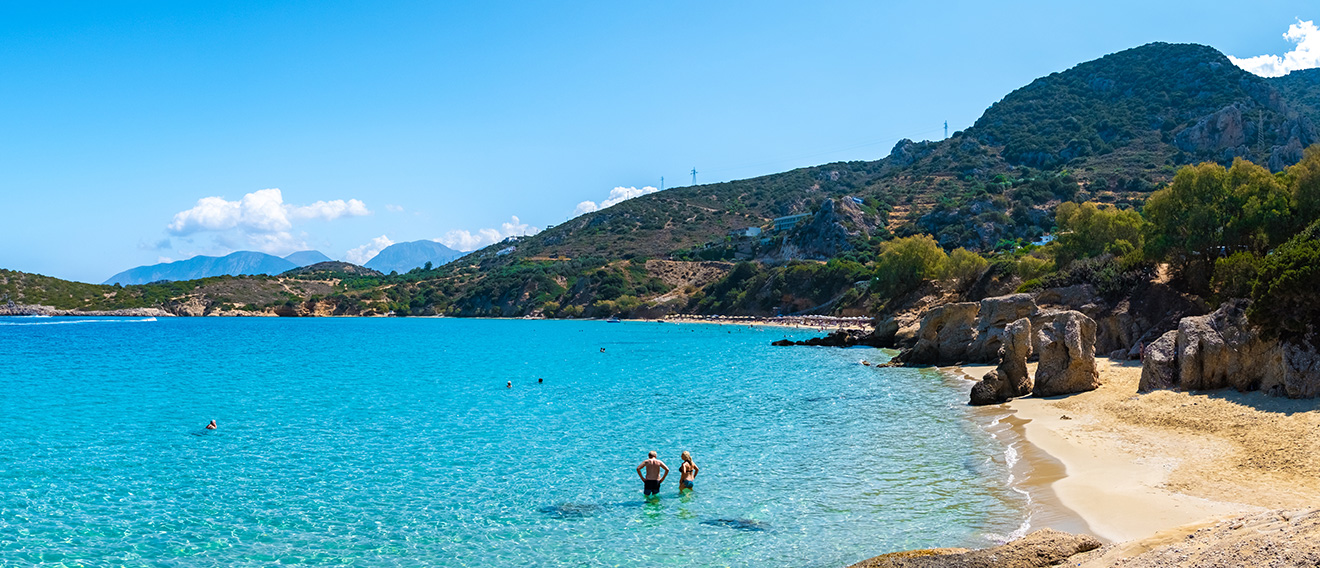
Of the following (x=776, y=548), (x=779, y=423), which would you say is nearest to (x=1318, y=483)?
(x=776, y=548)

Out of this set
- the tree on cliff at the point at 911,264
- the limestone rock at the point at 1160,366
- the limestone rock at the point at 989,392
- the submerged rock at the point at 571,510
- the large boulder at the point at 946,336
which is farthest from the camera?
the tree on cliff at the point at 911,264

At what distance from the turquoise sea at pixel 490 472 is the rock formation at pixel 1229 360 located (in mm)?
5763

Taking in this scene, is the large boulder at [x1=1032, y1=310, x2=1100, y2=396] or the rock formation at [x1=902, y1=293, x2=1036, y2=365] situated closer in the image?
the large boulder at [x1=1032, y1=310, x2=1100, y2=396]

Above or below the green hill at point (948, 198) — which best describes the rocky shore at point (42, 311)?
below

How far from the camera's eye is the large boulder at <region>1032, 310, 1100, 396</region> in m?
26.2

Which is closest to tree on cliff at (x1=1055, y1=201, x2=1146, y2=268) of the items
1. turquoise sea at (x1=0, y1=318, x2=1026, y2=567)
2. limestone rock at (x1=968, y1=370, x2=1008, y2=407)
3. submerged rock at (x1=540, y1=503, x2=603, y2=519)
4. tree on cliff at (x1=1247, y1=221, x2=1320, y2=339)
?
turquoise sea at (x1=0, y1=318, x2=1026, y2=567)

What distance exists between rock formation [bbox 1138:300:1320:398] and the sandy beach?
54cm

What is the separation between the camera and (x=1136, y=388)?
2422 centimetres

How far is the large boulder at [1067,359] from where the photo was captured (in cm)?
2625

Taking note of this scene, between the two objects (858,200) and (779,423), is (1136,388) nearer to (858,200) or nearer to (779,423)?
(779,423)

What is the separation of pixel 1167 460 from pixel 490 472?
14596 millimetres

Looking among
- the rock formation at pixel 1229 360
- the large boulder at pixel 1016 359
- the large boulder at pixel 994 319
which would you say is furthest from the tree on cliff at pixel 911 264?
the rock formation at pixel 1229 360

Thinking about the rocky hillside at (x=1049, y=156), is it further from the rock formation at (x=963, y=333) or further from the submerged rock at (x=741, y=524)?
the submerged rock at (x=741, y=524)

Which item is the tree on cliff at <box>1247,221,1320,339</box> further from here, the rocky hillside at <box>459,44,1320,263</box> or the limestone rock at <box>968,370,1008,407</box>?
the rocky hillside at <box>459,44,1320,263</box>
